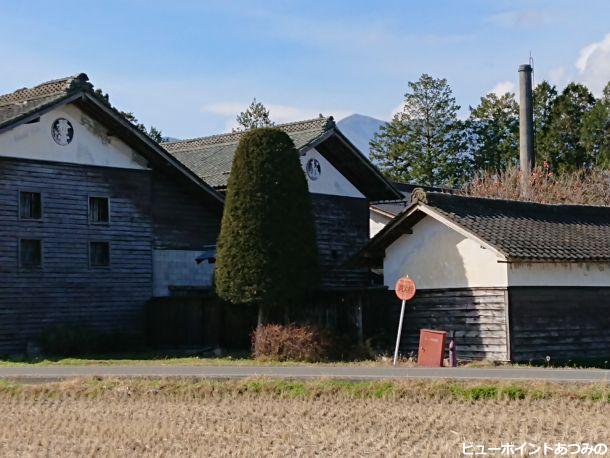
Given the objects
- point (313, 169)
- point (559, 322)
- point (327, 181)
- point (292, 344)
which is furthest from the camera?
point (327, 181)

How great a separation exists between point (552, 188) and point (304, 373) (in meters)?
37.7

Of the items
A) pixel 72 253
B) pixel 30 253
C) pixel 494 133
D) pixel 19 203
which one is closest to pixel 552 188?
pixel 494 133

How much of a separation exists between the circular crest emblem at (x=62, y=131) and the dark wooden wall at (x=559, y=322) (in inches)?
537

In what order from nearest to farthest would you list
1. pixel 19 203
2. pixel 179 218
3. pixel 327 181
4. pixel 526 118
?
pixel 19 203, pixel 179 218, pixel 327 181, pixel 526 118

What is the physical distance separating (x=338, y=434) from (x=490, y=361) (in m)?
12.8

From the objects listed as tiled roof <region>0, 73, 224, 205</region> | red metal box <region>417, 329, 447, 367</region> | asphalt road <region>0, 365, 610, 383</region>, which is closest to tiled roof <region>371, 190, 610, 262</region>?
red metal box <region>417, 329, 447, 367</region>

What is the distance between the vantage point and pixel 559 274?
29.3 metres

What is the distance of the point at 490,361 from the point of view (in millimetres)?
28156

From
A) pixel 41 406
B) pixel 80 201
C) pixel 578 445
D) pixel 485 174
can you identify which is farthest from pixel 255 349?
pixel 485 174

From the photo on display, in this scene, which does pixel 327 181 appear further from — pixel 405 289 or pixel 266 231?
pixel 405 289

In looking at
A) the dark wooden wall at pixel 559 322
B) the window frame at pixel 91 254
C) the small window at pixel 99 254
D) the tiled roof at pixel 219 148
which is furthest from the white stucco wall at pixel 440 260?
the small window at pixel 99 254

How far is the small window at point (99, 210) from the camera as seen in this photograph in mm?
33719

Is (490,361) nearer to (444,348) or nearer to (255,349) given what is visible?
(444,348)

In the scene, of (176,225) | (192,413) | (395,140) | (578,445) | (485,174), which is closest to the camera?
(578,445)
